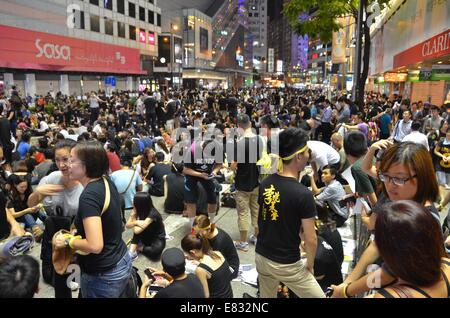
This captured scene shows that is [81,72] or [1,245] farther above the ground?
[81,72]

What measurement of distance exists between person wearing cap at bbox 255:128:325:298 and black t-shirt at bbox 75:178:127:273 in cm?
124

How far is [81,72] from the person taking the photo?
1548 inches

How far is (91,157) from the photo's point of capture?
292 cm

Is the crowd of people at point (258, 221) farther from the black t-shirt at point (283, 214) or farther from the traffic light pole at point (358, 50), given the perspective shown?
the traffic light pole at point (358, 50)

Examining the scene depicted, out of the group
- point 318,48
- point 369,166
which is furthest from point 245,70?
point 369,166

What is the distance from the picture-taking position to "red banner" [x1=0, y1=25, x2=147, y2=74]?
30.0 metres

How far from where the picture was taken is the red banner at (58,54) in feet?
98.4

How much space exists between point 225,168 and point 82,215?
8.12 meters

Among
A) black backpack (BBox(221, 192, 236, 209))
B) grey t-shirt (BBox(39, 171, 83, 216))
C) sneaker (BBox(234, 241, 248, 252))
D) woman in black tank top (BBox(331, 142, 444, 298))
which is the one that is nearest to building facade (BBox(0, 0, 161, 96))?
black backpack (BBox(221, 192, 236, 209))

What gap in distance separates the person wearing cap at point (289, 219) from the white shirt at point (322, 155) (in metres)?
3.64

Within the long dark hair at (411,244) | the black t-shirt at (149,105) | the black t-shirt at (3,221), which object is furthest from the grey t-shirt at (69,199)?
the black t-shirt at (149,105)
